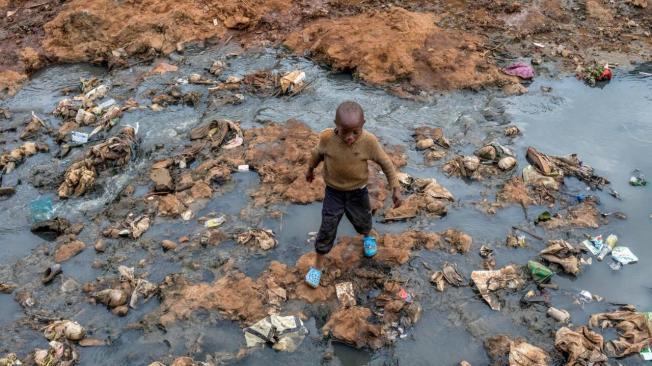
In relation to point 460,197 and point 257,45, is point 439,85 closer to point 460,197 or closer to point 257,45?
point 460,197

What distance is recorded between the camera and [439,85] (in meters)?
7.44

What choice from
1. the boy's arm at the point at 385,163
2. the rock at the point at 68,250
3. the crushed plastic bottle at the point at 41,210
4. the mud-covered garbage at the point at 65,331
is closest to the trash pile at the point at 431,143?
the boy's arm at the point at 385,163

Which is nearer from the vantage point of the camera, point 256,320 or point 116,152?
point 256,320

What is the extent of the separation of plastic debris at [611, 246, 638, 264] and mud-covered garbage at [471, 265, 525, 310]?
1.02 m

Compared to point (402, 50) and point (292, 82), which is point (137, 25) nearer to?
point (292, 82)

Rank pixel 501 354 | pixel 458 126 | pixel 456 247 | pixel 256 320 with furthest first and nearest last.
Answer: pixel 458 126, pixel 456 247, pixel 256 320, pixel 501 354

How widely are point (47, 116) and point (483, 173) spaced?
20.3 feet

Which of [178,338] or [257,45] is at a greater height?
[257,45]

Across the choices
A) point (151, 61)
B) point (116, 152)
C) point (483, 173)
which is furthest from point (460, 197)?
point (151, 61)

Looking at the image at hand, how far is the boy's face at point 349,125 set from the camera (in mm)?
3359

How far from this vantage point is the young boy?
3436 mm

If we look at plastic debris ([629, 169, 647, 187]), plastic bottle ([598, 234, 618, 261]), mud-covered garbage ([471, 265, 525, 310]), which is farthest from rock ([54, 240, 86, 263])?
plastic debris ([629, 169, 647, 187])

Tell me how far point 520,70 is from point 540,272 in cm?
423

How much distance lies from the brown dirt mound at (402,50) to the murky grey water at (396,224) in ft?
1.13
